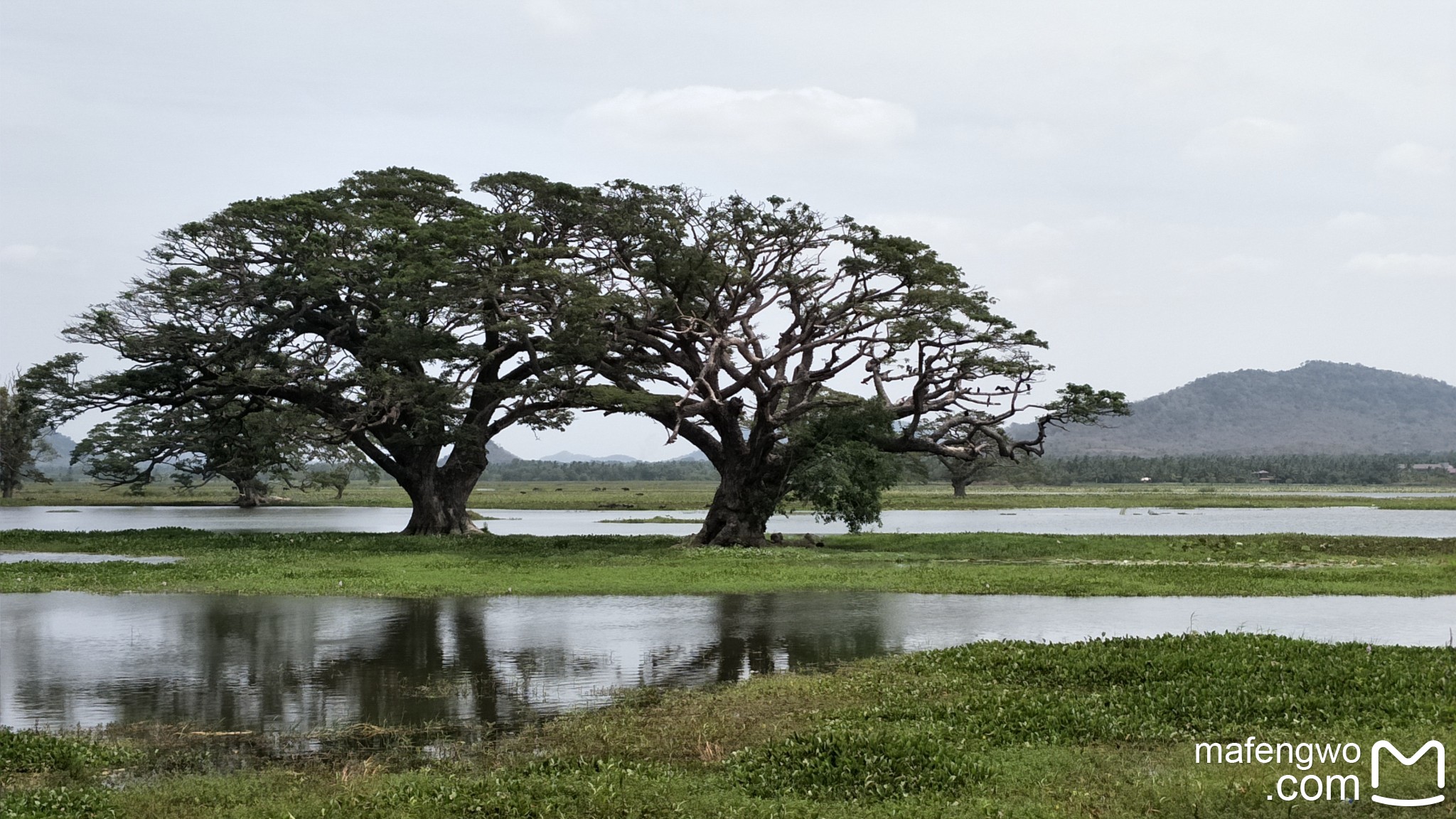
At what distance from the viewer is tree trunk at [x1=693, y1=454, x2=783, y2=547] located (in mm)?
38750

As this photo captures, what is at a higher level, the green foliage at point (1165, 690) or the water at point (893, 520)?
the green foliage at point (1165, 690)

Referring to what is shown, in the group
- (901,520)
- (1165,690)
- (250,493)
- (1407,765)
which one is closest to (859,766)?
(1165,690)

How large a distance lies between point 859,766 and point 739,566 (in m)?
21.1

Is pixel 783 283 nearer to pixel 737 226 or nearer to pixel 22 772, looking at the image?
pixel 737 226

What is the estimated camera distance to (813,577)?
28.9 metres

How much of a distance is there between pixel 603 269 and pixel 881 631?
24.2 metres

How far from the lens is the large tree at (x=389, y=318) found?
39531 millimetres

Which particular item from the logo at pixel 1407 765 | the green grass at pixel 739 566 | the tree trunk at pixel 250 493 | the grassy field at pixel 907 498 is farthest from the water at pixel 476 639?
the tree trunk at pixel 250 493

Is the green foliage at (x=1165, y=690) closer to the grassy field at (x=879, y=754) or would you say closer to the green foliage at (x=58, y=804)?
the grassy field at (x=879, y=754)

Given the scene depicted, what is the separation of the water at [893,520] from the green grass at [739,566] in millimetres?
10294

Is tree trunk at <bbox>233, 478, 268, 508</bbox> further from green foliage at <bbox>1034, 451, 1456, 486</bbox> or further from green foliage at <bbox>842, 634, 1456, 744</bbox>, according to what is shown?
green foliage at <bbox>1034, 451, 1456, 486</bbox>

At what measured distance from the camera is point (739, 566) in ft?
103

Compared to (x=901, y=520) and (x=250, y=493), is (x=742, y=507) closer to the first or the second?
(x=901, y=520)

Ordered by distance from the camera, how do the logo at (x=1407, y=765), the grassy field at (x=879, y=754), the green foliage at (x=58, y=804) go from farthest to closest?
the grassy field at (x=879, y=754)
the green foliage at (x=58, y=804)
the logo at (x=1407, y=765)
